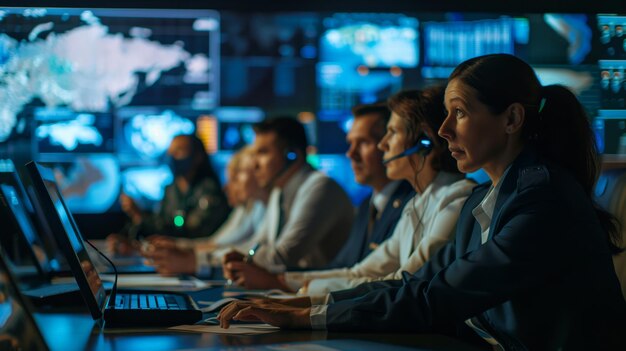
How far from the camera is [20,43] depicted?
4.84m

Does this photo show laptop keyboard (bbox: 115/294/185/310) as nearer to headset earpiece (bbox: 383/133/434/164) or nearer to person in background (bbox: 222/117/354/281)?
headset earpiece (bbox: 383/133/434/164)

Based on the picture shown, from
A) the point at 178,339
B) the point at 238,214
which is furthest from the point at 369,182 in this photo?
the point at 238,214

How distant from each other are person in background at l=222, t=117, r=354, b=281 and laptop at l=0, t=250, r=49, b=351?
2.13 m

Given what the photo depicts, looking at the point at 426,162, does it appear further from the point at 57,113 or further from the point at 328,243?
the point at 57,113

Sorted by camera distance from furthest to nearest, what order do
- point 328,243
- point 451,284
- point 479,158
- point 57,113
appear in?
point 57,113 → point 328,243 → point 479,158 → point 451,284

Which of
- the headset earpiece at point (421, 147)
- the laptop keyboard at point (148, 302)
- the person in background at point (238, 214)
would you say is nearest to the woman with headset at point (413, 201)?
the headset earpiece at point (421, 147)

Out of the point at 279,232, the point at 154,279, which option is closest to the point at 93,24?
the point at 279,232

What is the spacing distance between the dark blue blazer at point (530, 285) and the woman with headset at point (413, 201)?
65 centimetres

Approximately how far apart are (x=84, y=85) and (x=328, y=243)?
10.4 feet

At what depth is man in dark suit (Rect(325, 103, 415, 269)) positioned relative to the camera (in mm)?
2980

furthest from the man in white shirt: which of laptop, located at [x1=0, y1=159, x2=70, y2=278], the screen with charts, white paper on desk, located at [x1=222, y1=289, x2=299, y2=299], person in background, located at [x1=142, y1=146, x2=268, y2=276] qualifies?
the screen with charts

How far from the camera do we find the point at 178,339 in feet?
5.05

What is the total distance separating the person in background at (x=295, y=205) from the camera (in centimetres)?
364

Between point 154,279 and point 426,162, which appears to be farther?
point 154,279
